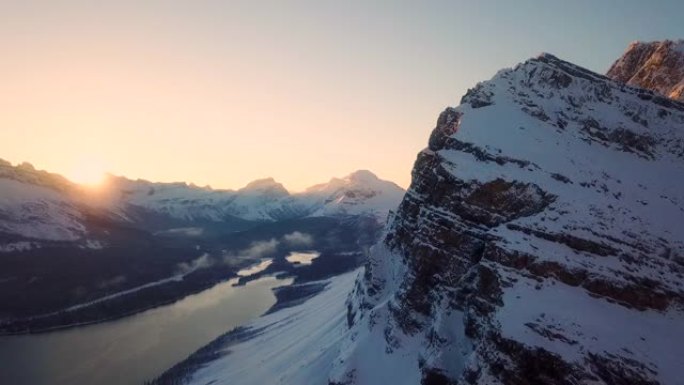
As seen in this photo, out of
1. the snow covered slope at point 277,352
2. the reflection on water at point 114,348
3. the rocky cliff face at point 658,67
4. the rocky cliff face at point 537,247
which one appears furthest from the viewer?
the reflection on water at point 114,348

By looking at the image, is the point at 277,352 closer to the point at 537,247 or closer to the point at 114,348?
the point at 114,348

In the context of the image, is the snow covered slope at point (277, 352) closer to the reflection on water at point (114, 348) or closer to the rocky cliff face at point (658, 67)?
the reflection on water at point (114, 348)

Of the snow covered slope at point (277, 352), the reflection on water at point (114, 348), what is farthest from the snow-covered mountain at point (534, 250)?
the reflection on water at point (114, 348)

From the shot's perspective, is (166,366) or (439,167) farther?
(166,366)

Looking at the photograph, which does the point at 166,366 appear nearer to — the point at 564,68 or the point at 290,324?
the point at 290,324

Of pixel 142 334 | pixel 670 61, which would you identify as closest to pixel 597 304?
pixel 670 61

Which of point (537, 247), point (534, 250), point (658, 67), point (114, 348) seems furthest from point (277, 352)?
point (658, 67)
